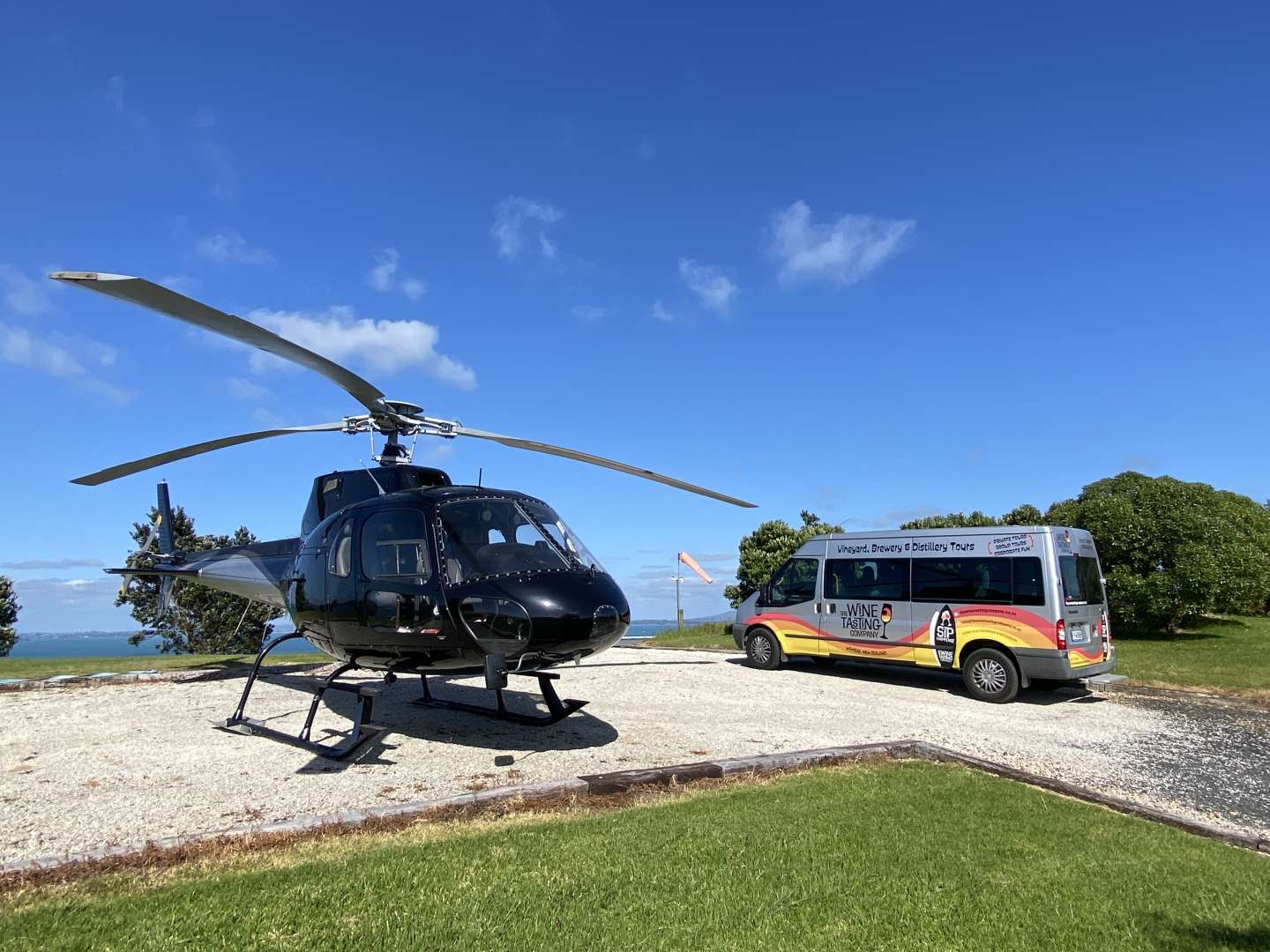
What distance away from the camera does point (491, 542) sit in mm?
7250

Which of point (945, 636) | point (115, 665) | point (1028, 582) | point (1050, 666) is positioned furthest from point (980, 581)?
point (115, 665)

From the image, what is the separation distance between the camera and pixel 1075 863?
431 cm

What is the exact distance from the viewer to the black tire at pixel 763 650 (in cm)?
1414

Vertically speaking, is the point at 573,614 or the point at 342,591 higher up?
the point at 342,591

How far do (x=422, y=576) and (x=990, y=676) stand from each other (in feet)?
28.6

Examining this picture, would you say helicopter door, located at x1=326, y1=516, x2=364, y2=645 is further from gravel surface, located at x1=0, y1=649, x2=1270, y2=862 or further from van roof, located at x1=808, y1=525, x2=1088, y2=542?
van roof, located at x1=808, y1=525, x2=1088, y2=542

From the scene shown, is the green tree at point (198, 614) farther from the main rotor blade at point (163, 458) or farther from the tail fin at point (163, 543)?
the main rotor blade at point (163, 458)

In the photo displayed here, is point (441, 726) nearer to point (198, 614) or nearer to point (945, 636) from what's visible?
point (945, 636)

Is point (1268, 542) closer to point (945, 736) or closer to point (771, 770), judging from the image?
point (945, 736)

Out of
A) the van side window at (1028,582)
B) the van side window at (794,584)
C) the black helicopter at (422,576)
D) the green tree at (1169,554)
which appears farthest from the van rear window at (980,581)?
the green tree at (1169,554)

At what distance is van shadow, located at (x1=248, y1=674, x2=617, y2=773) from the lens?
7777 mm

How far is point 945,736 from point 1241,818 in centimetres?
284

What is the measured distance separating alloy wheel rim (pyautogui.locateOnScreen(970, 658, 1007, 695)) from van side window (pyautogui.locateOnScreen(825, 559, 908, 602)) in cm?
150

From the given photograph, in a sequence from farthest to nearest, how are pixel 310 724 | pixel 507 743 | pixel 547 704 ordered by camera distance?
pixel 547 704
pixel 507 743
pixel 310 724
